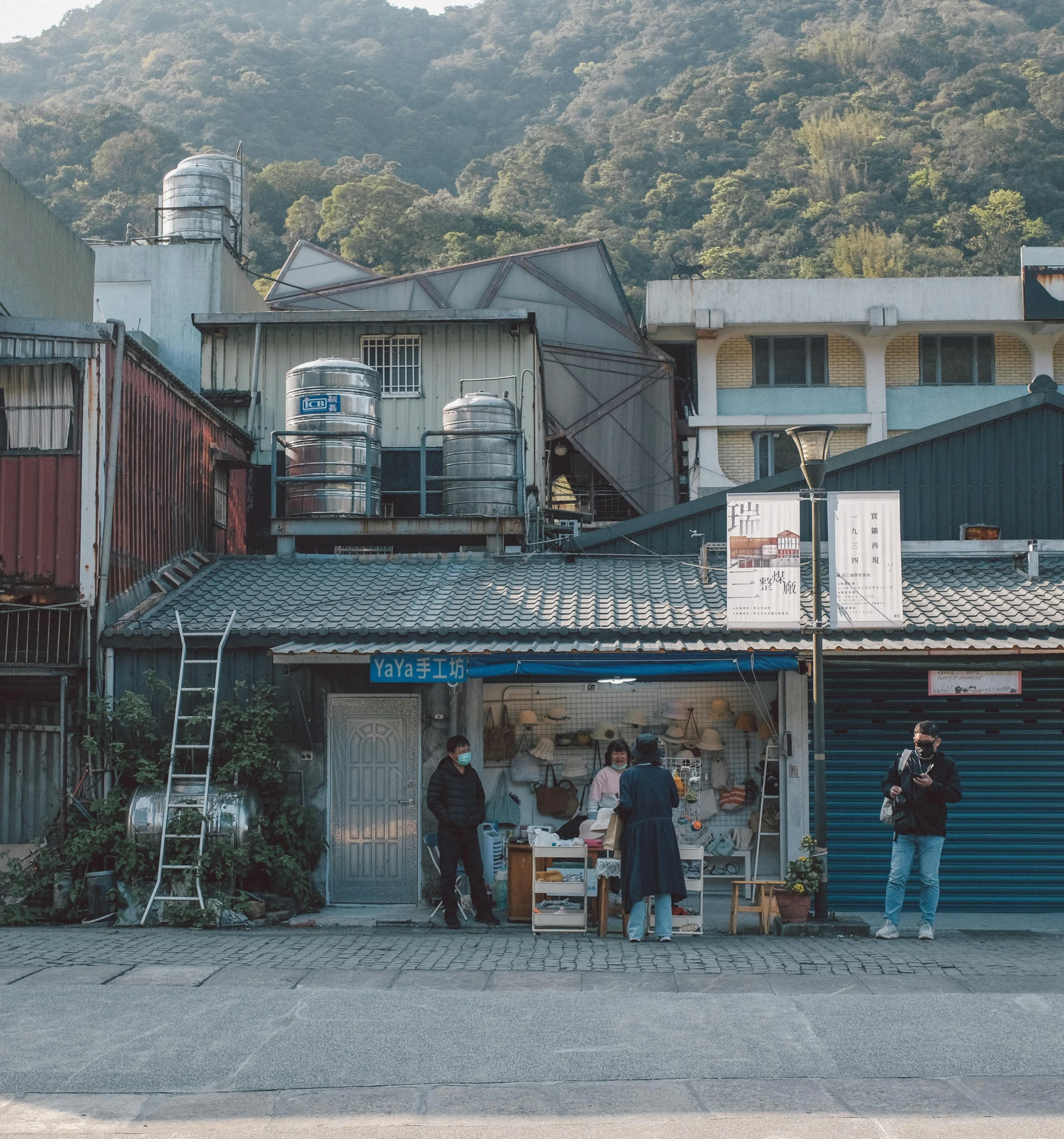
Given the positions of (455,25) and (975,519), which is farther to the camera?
(455,25)

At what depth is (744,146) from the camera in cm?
6706

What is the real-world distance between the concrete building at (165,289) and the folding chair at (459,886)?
16233mm

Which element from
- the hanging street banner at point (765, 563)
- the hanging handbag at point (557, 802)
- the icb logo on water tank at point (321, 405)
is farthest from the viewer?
the icb logo on water tank at point (321, 405)

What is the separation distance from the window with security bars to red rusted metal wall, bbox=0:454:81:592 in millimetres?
9529

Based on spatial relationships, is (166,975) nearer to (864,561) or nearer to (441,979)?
(441,979)

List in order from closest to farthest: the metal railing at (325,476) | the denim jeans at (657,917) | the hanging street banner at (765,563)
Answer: the denim jeans at (657,917) → the hanging street banner at (765,563) → the metal railing at (325,476)

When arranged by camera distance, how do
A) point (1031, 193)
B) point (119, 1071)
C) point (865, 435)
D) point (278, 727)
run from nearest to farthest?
point (119, 1071)
point (278, 727)
point (865, 435)
point (1031, 193)

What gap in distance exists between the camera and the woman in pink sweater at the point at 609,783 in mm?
13305

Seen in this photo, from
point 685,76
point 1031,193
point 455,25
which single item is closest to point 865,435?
point 1031,193

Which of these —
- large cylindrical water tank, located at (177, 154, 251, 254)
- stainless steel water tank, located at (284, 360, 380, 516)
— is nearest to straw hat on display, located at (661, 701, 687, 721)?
stainless steel water tank, located at (284, 360, 380, 516)

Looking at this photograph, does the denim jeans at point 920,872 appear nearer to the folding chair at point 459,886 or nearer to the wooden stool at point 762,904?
the wooden stool at point 762,904

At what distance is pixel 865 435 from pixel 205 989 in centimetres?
2515

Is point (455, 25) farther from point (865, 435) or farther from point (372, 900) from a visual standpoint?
point (372, 900)

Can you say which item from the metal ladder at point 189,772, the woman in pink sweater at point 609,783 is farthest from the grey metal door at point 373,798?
the woman in pink sweater at point 609,783
